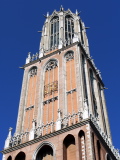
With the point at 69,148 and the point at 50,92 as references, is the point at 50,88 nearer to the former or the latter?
the point at 50,92

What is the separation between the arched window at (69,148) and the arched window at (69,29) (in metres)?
15.8

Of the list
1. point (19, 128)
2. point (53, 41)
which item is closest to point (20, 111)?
point (19, 128)

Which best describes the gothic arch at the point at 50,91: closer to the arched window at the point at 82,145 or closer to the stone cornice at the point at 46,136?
the stone cornice at the point at 46,136

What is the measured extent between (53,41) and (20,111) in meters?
12.8

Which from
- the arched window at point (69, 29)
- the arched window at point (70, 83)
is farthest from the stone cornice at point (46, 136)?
the arched window at point (69, 29)

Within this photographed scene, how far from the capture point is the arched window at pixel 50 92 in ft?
102

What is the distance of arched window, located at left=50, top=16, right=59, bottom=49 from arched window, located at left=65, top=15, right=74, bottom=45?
127cm

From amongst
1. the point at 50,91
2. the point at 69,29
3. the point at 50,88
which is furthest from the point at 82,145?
the point at 69,29

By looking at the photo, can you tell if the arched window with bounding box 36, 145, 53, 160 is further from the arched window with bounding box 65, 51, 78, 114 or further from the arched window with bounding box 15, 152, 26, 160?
the arched window with bounding box 65, 51, 78, 114

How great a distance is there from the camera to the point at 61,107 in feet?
102

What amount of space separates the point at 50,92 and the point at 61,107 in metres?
3.11

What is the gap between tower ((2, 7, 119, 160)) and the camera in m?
26.6

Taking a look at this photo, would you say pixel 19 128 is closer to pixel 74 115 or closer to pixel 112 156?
pixel 74 115

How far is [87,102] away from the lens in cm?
3111
